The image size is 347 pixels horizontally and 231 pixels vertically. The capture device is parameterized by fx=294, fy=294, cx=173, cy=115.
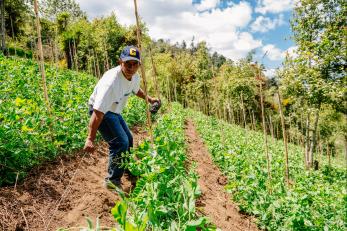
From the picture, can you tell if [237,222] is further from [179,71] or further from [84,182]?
[179,71]

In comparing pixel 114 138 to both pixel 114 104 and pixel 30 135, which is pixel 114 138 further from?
pixel 30 135

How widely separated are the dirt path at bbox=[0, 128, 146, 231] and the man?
292 mm

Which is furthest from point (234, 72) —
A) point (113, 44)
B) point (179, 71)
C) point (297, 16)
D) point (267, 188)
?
point (267, 188)

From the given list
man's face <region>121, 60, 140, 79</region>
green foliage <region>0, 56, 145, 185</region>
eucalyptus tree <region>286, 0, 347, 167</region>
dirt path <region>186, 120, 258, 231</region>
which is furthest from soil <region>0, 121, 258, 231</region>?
eucalyptus tree <region>286, 0, 347, 167</region>

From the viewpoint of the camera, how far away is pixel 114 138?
11.4 ft

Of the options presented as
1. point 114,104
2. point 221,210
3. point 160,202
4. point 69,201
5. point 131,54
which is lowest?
point 221,210

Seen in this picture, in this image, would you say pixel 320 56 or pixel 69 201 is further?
pixel 320 56

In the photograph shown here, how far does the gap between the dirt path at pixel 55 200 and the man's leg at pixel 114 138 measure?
0.31 meters

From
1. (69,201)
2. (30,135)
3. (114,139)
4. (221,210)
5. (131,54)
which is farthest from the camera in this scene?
(221,210)

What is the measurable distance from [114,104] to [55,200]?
1.28 meters

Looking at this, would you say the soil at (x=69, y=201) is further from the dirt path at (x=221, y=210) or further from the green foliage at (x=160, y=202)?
the green foliage at (x=160, y=202)

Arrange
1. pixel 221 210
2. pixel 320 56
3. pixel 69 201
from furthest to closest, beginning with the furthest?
pixel 320 56 < pixel 221 210 < pixel 69 201

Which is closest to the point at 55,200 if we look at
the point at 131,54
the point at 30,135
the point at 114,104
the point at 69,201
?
the point at 69,201

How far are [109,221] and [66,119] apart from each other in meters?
2.37
